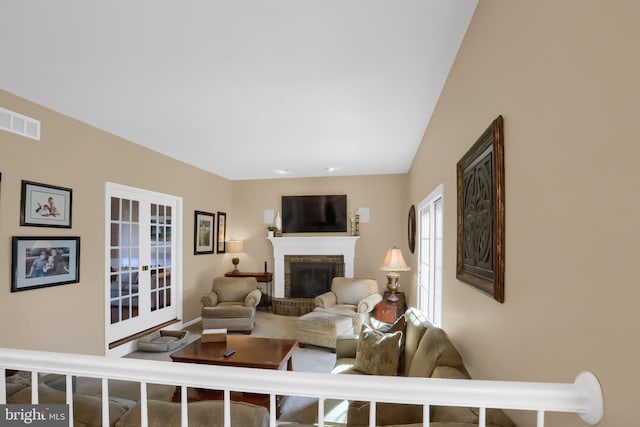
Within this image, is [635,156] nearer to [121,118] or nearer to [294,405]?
[294,405]

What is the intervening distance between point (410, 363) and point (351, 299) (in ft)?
9.93

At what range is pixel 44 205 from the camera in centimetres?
282

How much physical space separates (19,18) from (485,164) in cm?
255

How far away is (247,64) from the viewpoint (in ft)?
6.95

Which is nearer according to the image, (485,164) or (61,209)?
(485,164)

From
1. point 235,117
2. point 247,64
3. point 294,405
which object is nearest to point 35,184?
point 235,117

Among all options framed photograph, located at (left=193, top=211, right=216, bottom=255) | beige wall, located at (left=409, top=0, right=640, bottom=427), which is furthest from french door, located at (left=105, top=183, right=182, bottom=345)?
beige wall, located at (left=409, top=0, right=640, bottom=427)

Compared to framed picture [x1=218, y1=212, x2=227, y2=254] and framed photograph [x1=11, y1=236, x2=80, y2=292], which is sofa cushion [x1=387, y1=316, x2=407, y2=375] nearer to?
framed photograph [x1=11, y1=236, x2=80, y2=292]

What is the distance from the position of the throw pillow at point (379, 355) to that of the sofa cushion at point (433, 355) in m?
0.27

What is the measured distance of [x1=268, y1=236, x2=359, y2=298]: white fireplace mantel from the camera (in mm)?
5891

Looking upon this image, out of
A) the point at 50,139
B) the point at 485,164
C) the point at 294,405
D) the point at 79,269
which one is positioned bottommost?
the point at 294,405

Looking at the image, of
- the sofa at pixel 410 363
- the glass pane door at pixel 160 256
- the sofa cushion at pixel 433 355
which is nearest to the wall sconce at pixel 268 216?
the glass pane door at pixel 160 256

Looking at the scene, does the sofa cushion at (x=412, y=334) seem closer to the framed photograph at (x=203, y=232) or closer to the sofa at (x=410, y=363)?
the sofa at (x=410, y=363)

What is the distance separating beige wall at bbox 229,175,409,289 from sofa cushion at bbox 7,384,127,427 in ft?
16.2
